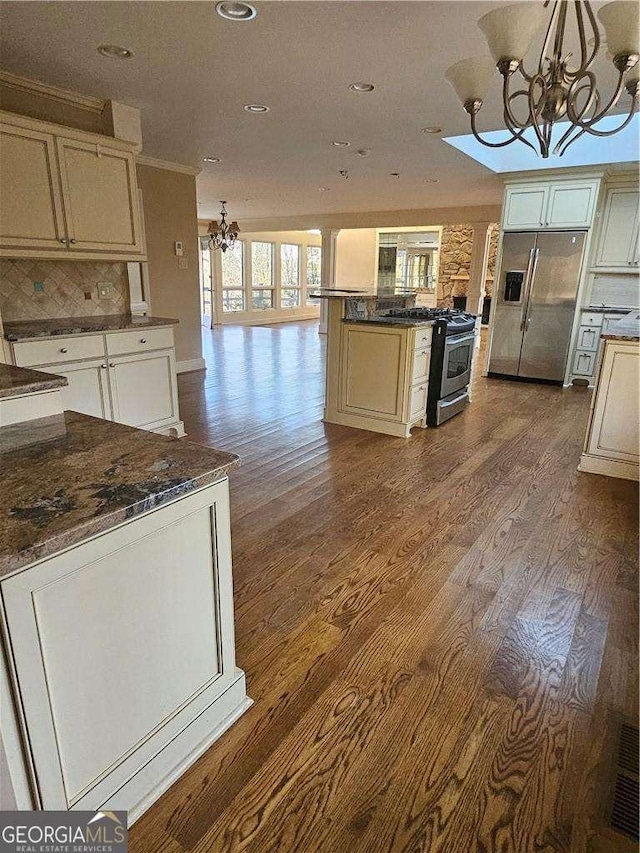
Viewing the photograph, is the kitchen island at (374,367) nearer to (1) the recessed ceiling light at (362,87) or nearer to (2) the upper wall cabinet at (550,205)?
(1) the recessed ceiling light at (362,87)

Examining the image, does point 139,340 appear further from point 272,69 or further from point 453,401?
point 453,401

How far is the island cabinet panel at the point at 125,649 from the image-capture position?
93cm

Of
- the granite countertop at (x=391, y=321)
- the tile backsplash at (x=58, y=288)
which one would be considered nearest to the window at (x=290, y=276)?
the granite countertop at (x=391, y=321)

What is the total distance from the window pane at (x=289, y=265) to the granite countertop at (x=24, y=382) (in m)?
11.8

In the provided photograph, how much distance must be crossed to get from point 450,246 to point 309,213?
478 centimetres

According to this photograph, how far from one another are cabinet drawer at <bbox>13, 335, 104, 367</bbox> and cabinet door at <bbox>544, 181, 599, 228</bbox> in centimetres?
508

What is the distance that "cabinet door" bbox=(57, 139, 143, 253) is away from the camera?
3195 millimetres

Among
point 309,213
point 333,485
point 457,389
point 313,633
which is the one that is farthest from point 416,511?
point 309,213

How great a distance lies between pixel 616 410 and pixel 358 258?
9.85 metres

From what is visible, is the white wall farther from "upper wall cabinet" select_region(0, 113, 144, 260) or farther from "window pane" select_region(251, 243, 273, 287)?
"upper wall cabinet" select_region(0, 113, 144, 260)

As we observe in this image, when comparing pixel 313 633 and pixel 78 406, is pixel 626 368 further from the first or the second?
pixel 78 406

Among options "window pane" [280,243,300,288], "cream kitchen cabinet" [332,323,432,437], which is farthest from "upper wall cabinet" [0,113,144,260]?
"window pane" [280,243,300,288]

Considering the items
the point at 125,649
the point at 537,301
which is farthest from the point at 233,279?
the point at 125,649
